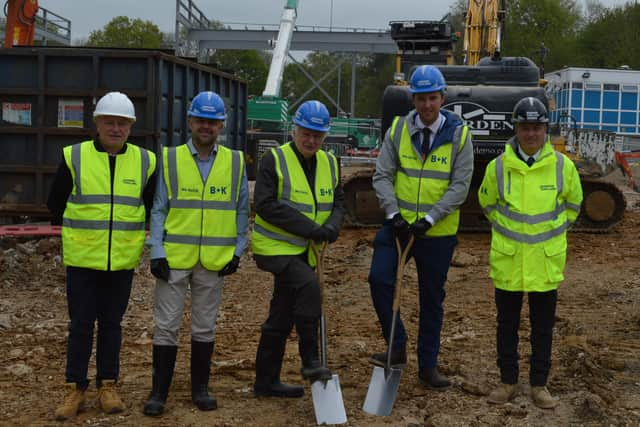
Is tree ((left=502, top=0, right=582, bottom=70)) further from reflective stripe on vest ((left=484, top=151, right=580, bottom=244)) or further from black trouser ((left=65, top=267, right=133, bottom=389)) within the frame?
black trouser ((left=65, top=267, right=133, bottom=389))

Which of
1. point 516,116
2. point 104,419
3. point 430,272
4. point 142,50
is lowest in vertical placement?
point 104,419

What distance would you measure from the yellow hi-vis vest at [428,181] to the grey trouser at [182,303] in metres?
1.33

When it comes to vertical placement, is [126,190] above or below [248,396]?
above

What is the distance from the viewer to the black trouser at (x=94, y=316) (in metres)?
5.41

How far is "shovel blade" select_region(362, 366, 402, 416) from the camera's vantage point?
5.62 metres

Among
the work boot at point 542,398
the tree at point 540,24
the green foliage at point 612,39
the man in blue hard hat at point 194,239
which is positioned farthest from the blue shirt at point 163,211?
the tree at point 540,24

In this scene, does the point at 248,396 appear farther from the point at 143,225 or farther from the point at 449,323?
the point at 449,323

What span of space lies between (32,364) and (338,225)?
251 cm

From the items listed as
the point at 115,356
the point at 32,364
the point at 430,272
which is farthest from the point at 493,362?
the point at 32,364

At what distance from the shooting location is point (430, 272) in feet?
19.7

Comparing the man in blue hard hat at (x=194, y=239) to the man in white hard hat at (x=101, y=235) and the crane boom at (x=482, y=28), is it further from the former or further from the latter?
the crane boom at (x=482, y=28)

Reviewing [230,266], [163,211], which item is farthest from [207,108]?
[230,266]

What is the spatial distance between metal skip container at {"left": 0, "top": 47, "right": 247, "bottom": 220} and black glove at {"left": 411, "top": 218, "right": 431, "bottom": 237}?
206 inches

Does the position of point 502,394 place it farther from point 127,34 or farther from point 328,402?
point 127,34
